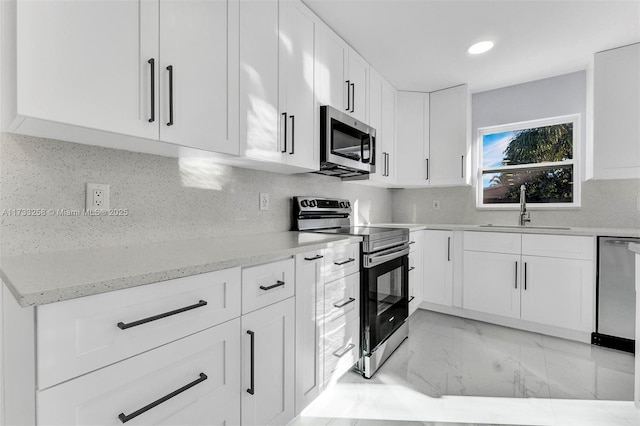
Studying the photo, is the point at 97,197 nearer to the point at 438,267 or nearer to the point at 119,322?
the point at 119,322

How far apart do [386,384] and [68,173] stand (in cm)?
201

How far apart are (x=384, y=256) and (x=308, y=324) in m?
0.82

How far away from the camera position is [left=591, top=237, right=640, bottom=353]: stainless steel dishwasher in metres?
2.26

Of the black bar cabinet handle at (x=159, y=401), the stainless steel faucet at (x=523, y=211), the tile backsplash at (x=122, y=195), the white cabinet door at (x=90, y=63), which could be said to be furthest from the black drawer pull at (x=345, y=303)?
the stainless steel faucet at (x=523, y=211)

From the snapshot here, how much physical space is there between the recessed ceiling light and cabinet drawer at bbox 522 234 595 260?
165 centimetres

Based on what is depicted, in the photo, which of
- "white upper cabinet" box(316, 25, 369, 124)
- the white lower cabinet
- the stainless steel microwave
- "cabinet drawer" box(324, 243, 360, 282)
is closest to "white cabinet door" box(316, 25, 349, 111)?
"white upper cabinet" box(316, 25, 369, 124)

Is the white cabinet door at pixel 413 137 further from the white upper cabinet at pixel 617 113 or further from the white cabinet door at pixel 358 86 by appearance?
the white upper cabinet at pixel 617 113

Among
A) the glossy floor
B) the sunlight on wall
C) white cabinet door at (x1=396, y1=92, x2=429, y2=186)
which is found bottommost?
the glossy floor

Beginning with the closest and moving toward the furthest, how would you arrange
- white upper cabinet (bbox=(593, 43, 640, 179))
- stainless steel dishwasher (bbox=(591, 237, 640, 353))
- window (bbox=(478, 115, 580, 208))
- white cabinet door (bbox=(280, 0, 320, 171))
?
white cabinet door (bbox=(280, 0, 320, 171)), stainless steel dishwasher (bbox=(591, 237, 640, 353)), white upper cabinet (bbox=(593, 43, 640, 179)), window (bbox=(478, 115, 580, 208))

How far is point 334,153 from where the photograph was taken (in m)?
2.10

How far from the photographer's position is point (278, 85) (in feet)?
5.53

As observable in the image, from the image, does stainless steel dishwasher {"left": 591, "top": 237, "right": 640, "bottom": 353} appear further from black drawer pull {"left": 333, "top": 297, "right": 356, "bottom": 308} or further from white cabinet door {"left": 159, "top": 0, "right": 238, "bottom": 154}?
white cabinet door {"left": 159, "top": 0, "right": 238, "bottom": 154}

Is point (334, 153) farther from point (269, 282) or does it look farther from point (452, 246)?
point (452, 246)

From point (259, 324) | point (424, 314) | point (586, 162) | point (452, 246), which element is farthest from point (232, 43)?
point (586, 162)
